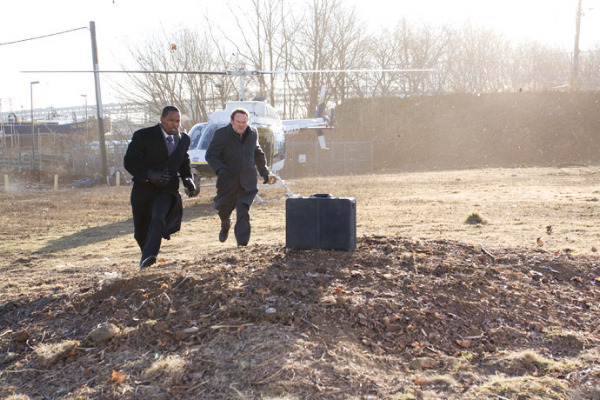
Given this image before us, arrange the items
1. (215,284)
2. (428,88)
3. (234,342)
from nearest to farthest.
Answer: (234,342), (215,284), (428,88)

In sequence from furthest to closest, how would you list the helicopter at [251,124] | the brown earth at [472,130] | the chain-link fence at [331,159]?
the chain-link fence at [331,159] → the brown earth at [472,130] → the helicopter at [251,124]

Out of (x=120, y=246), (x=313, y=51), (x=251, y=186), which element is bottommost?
(x=120, y=246)

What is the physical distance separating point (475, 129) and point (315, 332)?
40044 mm

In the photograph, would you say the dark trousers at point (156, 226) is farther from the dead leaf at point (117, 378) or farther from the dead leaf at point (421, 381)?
the dead leaf at point (421, 381)

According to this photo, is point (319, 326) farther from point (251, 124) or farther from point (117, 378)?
point (251, 124)

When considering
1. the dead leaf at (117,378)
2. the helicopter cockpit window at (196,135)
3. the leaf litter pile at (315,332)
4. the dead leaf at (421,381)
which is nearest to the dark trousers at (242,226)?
the leaf litter pile at (315,332)

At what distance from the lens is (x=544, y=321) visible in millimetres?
4758

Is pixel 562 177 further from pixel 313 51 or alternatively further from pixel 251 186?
pixel 313 51

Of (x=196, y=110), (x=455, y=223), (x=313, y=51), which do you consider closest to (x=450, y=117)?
(x=313, y=51)

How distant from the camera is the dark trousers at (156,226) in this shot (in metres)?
6.35

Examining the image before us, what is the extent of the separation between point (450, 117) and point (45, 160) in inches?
1134

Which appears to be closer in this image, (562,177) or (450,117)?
(562,177)

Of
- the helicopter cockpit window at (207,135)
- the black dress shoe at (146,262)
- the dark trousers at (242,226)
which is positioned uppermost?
the helicopter cockpit window at (207,135)

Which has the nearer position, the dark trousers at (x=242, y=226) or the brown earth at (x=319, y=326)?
the brown earth at (x=319, y=326)
